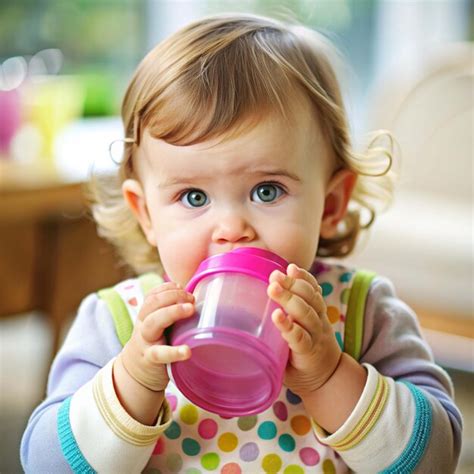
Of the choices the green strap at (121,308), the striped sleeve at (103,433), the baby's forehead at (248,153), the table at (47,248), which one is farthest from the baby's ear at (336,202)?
the table at (47,248)

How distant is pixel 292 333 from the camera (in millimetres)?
876

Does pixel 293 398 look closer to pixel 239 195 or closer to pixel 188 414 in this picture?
pixel 188 414

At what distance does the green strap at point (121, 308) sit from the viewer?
1087mm

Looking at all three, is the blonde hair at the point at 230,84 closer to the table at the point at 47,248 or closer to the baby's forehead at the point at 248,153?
the baby's forehead at the point at 248,153

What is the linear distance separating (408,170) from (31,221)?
1.24 meters

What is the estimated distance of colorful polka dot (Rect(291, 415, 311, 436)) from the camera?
1.06 m

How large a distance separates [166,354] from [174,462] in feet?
0.73

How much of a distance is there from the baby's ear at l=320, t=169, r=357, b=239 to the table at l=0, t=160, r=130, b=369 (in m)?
1.00

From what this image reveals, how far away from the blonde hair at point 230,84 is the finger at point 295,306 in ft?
0.62

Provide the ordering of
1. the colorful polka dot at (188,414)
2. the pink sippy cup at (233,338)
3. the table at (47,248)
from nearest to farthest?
the pink sippy cup at (233,338), the colorful polka dot at (188,414), the table at (47,248)

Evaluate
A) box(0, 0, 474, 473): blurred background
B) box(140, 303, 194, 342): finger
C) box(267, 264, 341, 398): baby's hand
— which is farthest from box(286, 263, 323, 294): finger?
box(0, 0, 474, 473): blurred background

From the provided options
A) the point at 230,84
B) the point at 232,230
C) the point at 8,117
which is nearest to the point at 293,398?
the point at 232,230

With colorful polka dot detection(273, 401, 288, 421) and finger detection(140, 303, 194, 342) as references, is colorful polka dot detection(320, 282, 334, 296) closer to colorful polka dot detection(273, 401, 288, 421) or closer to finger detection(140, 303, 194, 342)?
colorful polka dot detection(273, 401, 288, 421)

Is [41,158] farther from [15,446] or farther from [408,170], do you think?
[408,170]
